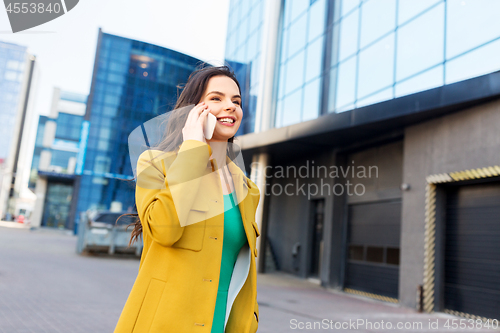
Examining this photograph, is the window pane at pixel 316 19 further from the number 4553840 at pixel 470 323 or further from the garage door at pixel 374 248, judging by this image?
the number 4553840 at pixel 470 323

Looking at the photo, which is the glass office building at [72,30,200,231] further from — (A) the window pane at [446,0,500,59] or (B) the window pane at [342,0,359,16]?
(A) the window pane at [446,0,500,59]

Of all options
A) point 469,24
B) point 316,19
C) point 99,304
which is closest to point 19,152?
point 316,19

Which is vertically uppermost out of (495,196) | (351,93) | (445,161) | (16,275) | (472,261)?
(351,93)

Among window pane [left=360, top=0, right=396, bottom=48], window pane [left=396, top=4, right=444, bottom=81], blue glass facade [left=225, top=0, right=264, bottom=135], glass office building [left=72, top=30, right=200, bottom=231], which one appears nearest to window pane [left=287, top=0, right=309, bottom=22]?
blue glass facade [left=225, top=0, right=264, bottom=135]

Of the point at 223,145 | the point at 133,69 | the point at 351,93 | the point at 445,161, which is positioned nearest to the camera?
the point at 223,145

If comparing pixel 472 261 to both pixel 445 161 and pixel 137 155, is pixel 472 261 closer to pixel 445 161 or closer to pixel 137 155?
pixel 445 161

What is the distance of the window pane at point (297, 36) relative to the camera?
1783 centimetres

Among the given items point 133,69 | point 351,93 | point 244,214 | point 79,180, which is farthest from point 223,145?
point 79,180

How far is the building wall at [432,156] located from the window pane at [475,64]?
0.88m

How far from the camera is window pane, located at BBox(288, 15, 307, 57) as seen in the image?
17.8m

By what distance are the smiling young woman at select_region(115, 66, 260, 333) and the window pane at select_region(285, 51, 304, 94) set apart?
638 inches

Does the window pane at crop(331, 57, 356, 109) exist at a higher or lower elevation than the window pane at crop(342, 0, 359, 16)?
lower

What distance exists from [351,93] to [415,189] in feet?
15.1

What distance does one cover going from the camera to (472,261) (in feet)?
31.6
